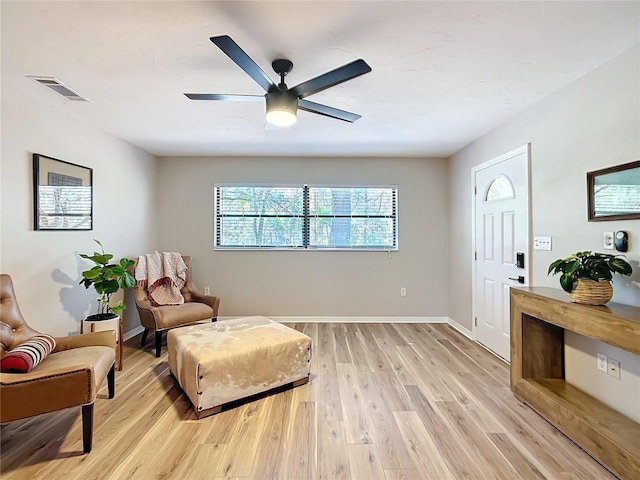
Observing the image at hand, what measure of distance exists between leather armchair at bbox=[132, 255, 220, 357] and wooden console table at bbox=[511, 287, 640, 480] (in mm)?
3136

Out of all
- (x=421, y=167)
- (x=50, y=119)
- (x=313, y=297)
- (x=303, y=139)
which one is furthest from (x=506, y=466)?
(x=50, y=119)

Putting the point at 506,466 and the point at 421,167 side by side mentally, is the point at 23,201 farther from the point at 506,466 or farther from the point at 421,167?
the point at 421,167

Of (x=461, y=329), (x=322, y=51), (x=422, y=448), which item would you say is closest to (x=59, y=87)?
(x=322, y=51)

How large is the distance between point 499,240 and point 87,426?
376 cm

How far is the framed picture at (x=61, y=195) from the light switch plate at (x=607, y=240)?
14.1ft

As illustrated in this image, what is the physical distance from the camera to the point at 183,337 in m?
2.62

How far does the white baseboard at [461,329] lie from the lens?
391cm

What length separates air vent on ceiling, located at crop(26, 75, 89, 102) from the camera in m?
2.28

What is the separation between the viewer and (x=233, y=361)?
2301 millimetres

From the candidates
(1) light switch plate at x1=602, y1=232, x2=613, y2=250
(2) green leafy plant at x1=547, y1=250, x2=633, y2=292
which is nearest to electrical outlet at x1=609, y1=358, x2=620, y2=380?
(2) green leafy plant at x1=547, y1=250, x2=633, y2=292

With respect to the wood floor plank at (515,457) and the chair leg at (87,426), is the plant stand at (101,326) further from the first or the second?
the wood floor plank at (515,457)


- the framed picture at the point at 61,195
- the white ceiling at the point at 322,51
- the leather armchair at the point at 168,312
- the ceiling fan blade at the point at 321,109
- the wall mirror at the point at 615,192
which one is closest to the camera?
the white ceiling at the point at 322,51

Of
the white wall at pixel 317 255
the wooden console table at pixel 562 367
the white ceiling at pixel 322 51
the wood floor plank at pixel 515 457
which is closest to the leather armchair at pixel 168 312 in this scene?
the white wall at pixel 317 255

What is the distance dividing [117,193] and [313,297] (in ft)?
9.38
